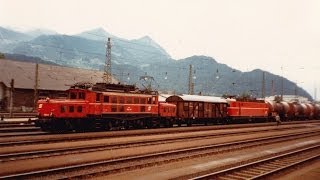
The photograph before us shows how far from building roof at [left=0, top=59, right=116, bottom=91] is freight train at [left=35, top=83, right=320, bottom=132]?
2643cm

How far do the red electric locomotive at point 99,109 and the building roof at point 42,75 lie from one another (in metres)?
31.0

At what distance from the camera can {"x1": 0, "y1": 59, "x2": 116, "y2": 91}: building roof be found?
61562 mm

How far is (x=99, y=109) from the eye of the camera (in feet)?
97.1

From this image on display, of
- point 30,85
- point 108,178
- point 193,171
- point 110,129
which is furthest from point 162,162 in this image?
point 30,85

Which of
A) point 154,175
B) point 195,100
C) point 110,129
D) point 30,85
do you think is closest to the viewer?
point 154,175

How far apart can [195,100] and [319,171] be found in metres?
27.0

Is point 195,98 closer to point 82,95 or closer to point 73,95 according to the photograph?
point 82,95

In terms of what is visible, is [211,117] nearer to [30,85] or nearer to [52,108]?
[52,108]

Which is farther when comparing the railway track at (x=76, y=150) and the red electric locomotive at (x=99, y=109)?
the red electric locomotive at (x=99, y=109)

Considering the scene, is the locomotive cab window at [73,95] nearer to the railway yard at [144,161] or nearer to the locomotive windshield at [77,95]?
the locomotive windshield at [77,95]

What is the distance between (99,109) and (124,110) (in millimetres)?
2996

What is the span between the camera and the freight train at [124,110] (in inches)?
1081

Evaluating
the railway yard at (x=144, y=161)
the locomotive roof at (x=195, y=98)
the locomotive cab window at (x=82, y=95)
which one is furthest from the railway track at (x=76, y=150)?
the locomotive roof at (x=195, y=98)

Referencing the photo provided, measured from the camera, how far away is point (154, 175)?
14438 mm
